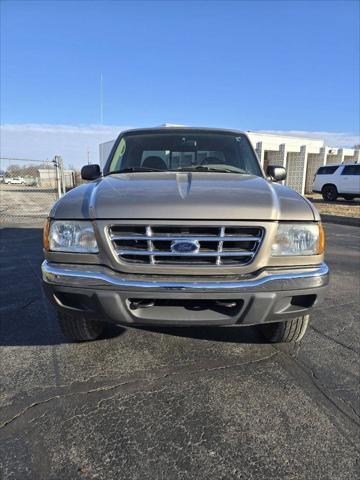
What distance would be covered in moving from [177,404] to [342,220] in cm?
1173

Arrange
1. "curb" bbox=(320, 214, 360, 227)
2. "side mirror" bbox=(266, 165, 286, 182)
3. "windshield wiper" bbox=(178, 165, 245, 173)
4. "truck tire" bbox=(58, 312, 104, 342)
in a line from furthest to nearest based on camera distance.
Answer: "curb" bbox=(320, 214, 360, 227) → "side mirror" bbox=(266, 165, 286, 182) → "windshield wiper" bbox=(178, 165, 245, 173) → "truck tire" bbox=(58, 312, 104, 342)

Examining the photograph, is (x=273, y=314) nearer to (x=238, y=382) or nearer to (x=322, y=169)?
(x=238, y=382)

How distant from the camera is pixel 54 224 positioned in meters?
2.42

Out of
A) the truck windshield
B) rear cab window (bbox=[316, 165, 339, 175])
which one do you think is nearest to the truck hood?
the truck windshield

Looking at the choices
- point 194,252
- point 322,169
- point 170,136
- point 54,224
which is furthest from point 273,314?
point 322,169

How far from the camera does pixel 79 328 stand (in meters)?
Result: 2.86

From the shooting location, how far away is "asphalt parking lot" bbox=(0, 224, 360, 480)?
6.14ft

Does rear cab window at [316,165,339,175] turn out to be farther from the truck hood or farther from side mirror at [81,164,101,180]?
the truck hood

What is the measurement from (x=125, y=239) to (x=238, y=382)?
→ 1.29 m

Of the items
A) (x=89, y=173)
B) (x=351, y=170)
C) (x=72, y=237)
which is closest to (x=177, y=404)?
(x=72, y=237)

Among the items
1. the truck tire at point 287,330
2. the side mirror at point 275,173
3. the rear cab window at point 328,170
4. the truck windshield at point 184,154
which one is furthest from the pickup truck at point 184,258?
the rear cab window at point 328,170

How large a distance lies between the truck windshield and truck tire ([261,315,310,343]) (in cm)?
144

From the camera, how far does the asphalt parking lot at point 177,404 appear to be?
1.87 m

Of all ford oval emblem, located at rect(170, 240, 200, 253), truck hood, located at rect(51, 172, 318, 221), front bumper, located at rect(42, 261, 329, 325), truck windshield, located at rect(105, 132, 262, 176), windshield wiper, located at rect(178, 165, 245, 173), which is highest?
truck windshield, located at rect(105, 132, 262, 176)
